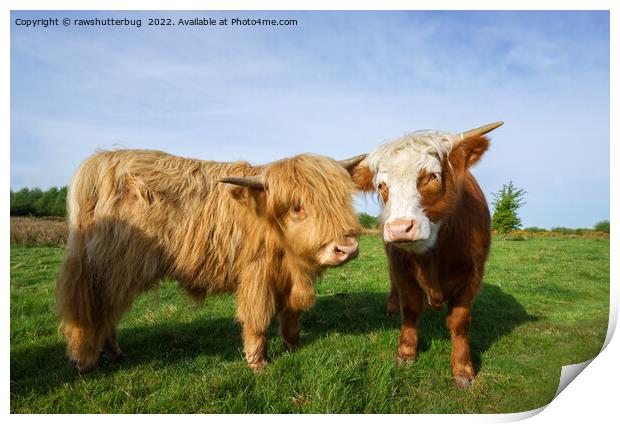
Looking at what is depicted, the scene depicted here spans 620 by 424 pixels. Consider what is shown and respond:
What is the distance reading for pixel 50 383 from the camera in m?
2.19

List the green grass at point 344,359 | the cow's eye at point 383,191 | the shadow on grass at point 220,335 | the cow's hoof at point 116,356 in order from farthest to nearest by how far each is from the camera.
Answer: the cow's hoof at point 116,356 → the shadow on grass at point 220,335 → the cow's eye at point 383,191 → the green grass at point 344,359

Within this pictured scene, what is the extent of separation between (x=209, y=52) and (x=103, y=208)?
3.87 feet

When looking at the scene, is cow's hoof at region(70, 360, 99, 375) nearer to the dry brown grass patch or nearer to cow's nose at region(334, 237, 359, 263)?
the dry brown grass patch

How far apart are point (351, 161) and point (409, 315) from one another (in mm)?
1178

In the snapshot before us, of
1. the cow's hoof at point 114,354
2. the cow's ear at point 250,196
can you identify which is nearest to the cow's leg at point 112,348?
the cow's hoof at point 114,354

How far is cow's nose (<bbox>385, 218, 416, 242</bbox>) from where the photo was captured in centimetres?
188

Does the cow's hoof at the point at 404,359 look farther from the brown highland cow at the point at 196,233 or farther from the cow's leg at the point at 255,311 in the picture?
the cow's leg at the point at 255,311

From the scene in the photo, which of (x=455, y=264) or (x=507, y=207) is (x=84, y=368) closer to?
(x=455, y=264)

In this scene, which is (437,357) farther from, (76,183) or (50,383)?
(76,183)

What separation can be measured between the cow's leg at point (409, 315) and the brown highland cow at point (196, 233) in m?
0.63

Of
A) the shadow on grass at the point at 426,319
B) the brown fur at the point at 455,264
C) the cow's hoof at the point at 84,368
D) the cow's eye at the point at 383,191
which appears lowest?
the shadow on grass at the point at 426,319

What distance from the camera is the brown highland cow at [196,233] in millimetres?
2258

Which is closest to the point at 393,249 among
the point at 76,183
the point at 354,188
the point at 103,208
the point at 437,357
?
the point at 354,188

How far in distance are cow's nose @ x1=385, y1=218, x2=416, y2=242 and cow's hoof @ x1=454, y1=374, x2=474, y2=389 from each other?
Result: 3.41 ft
